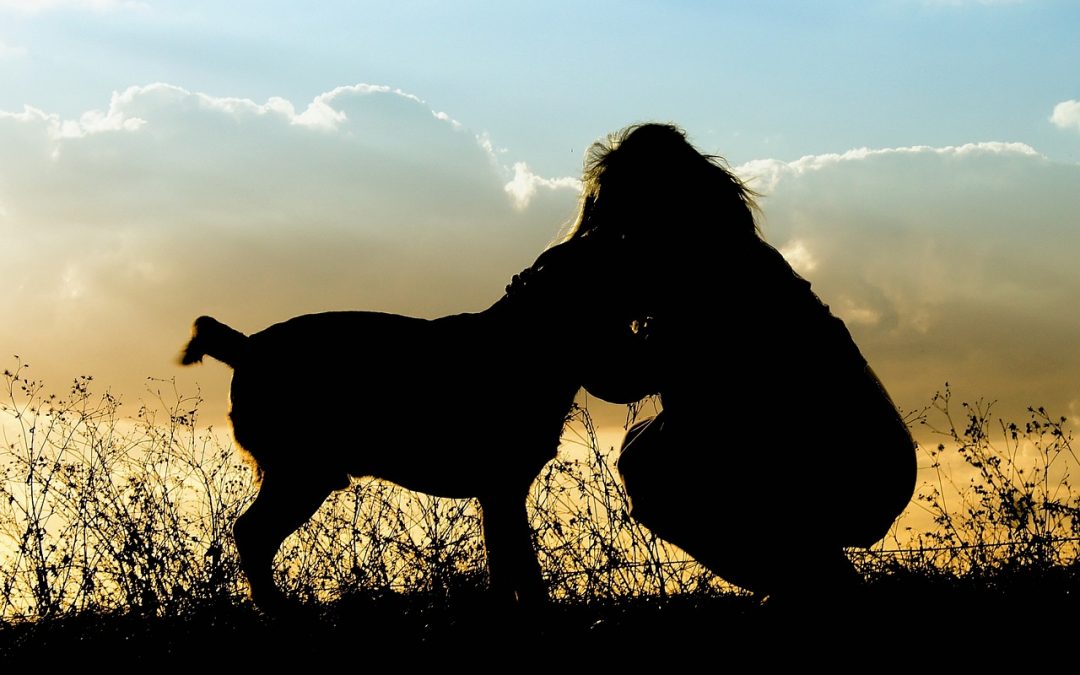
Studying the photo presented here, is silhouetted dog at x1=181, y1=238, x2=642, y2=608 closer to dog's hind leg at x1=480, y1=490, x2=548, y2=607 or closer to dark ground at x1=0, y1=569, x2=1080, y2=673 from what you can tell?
dog's hind leg at x1=480, y1=490, x2=548, y2=607

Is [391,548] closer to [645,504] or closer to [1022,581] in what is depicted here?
[645,504]

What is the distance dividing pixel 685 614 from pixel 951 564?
56.9 inches

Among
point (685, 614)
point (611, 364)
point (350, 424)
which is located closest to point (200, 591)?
point (350, 424)

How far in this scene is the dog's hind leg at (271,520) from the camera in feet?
14.6

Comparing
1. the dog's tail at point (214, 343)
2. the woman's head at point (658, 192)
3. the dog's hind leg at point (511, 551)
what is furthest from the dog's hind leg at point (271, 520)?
the woman's head at point (658, 192)

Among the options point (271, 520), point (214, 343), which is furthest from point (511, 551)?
point (214, 343)

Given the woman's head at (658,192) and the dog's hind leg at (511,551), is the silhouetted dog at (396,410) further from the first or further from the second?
the woman's head at (658,192)

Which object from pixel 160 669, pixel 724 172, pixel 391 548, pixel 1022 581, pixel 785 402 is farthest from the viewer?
pixel 391 548

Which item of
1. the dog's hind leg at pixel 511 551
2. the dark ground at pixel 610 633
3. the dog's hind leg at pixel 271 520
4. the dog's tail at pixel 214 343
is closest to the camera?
the dark ground at pixel 610 633

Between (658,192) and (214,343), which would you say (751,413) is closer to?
(658,192)

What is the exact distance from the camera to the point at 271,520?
450cm

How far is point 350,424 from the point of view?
4570 millimetres

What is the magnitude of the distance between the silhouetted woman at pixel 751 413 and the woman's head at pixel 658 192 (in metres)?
0.02

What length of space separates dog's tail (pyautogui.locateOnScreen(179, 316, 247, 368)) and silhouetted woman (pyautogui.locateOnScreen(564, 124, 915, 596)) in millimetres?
2385
